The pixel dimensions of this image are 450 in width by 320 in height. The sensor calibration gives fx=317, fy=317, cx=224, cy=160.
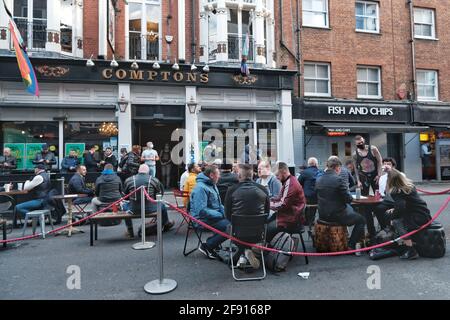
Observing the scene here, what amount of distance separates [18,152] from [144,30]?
288 inches

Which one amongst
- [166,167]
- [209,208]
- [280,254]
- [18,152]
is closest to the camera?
[280,254]

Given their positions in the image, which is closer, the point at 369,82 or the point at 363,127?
the point at 363,127

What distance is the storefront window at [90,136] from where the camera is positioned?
42.5 ft

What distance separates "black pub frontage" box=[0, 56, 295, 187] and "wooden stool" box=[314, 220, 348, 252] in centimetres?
894

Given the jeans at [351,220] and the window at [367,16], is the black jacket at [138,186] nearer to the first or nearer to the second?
the jeans at [351,220]

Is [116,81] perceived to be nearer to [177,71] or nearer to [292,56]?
[177,71]

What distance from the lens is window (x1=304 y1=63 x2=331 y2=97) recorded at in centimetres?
1605

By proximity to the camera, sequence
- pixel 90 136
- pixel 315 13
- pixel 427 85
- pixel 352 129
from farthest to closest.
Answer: pixel 427 85
pixel 315 13
pixel 352 129
pixel 90 136

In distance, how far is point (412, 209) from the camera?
5105 mm

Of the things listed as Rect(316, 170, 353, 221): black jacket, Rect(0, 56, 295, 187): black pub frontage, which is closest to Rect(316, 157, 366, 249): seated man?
Rect(316, 170, 353, 221): black jacket

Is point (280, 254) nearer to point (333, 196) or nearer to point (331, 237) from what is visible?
point (331, 237)

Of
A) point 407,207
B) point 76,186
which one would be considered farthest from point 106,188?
point 407,207

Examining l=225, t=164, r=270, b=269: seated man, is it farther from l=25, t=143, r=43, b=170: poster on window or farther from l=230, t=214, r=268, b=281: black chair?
l=25, t=143, r=43, b=170: poster on window

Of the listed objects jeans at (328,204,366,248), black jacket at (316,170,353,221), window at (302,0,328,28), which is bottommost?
jeans at (328,204,366,248)
